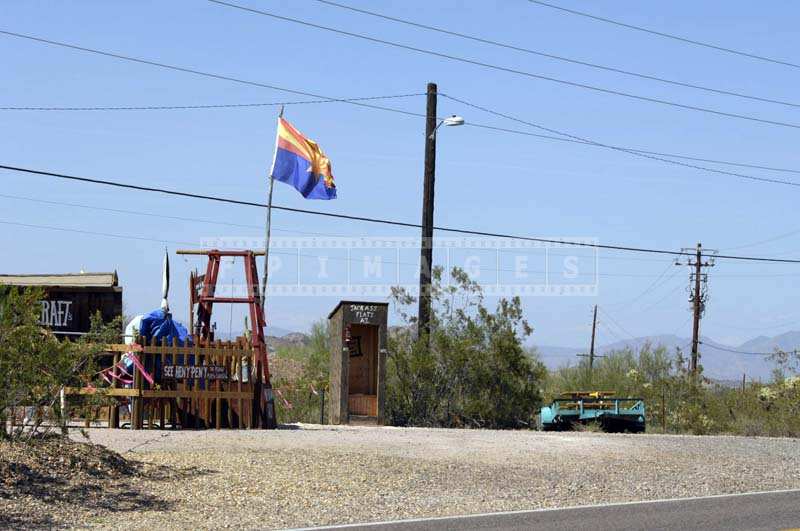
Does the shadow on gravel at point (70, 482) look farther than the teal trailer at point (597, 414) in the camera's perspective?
No

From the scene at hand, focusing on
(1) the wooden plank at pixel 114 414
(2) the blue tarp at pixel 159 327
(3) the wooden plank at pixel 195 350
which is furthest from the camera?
(2) the blue tarp at pixel 159 327

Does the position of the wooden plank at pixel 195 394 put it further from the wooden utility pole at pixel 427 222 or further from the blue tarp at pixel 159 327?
the wooden utility pole at pixel 427 222

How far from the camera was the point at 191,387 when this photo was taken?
20.8m

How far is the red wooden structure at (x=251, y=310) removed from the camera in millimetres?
21688

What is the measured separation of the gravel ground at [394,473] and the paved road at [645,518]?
2.02 feet

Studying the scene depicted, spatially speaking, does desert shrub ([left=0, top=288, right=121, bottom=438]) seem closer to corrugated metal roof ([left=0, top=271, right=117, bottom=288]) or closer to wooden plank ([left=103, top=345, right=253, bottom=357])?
wooden plank ([left=103, top=345, right=253, bottom=357])

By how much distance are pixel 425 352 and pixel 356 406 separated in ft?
10.6

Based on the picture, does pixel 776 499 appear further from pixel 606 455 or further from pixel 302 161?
pixel 302 161

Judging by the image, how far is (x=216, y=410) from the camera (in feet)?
69.0

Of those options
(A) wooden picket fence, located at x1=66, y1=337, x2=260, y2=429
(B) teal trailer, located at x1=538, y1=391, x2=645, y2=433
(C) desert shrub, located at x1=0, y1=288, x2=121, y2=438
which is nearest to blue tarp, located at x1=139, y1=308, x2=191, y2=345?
(A) wooden picket fence, located at x1=66, y1=337, x2=260, y2=429

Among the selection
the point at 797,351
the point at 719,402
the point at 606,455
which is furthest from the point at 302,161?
the point at 797,351

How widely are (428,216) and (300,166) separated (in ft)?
12.3

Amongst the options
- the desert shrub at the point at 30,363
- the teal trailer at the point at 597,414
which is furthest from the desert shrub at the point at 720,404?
the desert shrub at the point at 30,363

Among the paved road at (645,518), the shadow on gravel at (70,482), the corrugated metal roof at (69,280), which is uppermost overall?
the corrugated metal roof at (69,280)
